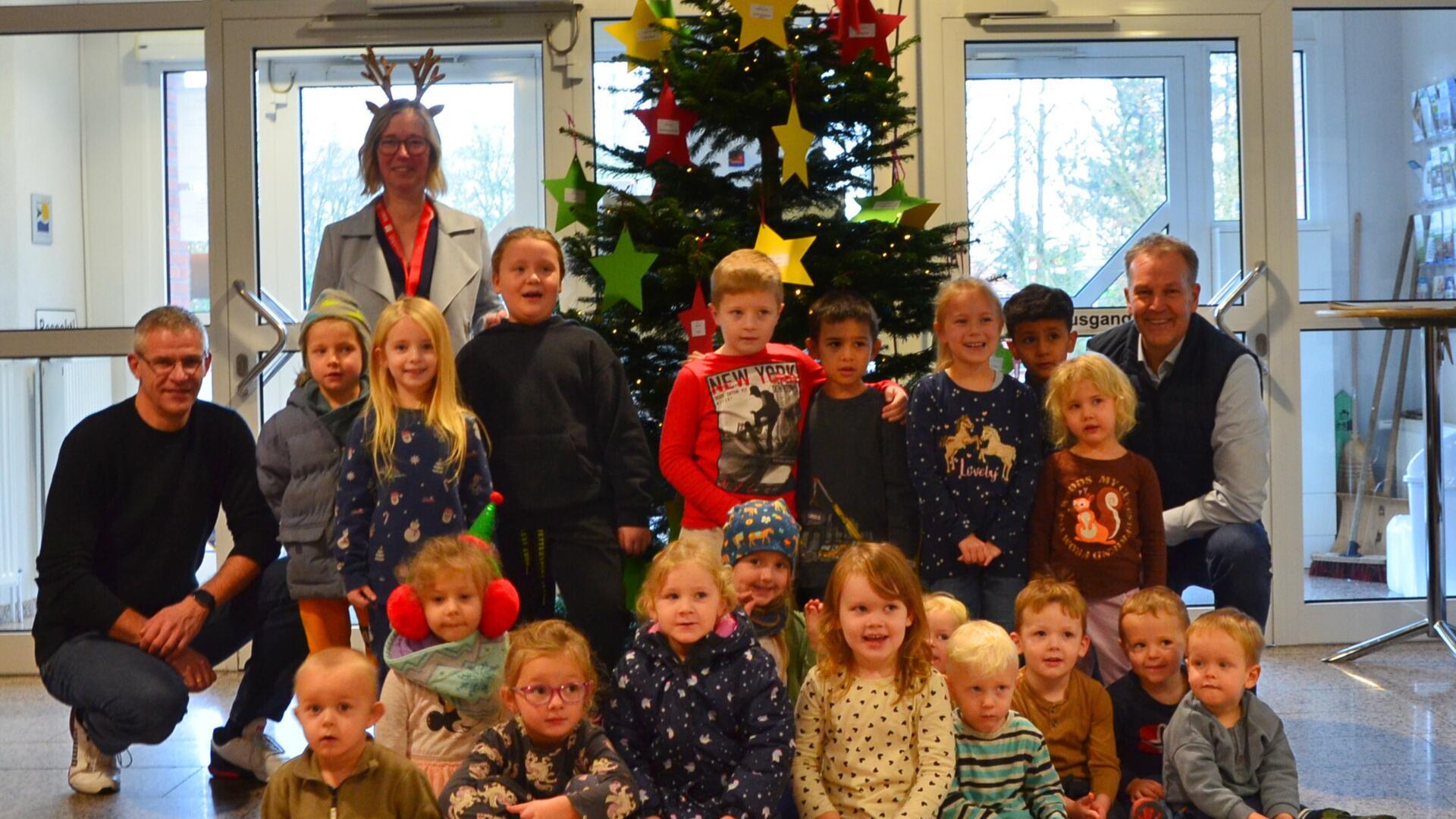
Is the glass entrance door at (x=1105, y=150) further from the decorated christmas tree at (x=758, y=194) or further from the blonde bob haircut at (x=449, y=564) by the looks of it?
the blonde bob haircut at (x=449, y=564)

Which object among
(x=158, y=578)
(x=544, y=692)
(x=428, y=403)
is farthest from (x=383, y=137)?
(x=544, y=692)

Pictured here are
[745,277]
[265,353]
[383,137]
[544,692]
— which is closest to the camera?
[544,692]

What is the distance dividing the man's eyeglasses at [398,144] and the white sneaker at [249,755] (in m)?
1.52

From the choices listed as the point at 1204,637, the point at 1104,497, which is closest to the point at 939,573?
the point at 1104,497

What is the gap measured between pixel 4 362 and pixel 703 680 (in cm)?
346

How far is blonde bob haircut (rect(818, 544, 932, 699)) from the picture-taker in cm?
276

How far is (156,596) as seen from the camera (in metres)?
3.56

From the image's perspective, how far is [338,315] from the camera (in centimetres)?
337

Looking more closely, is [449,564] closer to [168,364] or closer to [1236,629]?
[168,364]

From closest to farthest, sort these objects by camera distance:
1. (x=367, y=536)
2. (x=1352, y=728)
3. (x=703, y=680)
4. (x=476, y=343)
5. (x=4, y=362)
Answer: (x=703, y=680)
(x=367, y=536)
(x=476, y=343)
(x=1352, y=728)
(x=4, y=362)

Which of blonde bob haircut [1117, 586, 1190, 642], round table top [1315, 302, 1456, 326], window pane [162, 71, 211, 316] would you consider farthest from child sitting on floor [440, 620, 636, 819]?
round table top [1315, 302, 1456, 326]

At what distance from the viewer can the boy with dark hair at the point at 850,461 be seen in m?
3.38

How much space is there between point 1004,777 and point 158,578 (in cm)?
215

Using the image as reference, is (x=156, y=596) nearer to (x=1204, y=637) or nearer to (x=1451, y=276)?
(x=1204, y=637)
